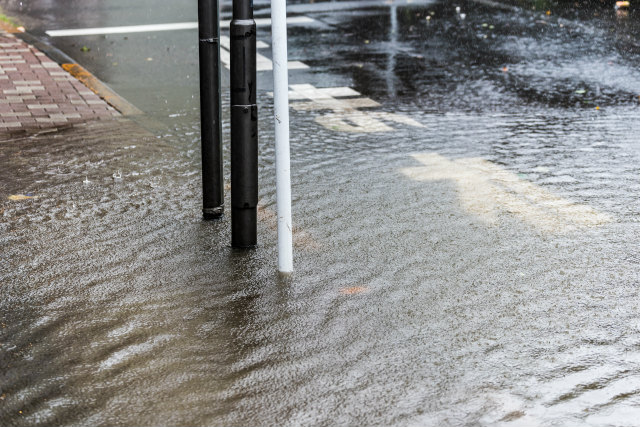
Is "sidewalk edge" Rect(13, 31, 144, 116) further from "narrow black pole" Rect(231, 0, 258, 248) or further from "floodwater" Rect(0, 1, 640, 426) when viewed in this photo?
"narrow black pole" Rect(231, 0, 258, 248)

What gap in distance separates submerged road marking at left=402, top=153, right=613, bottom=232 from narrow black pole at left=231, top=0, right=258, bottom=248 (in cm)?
157

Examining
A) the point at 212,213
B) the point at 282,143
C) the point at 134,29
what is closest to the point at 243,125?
the point at 282,143

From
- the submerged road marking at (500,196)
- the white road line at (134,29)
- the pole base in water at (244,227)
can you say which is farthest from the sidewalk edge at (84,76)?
the pole base in water at (244,227)

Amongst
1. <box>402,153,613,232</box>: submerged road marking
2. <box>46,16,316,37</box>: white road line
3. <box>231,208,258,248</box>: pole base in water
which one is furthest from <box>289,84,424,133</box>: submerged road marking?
<box>46,16,316,37</box>: white road line

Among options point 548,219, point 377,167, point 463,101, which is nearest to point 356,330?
point 548,219

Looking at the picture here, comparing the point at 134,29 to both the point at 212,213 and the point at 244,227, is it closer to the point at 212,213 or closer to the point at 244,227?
the point at 212,213

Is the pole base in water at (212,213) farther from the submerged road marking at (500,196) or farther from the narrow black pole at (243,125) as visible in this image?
the submerged road marking at (500,196)

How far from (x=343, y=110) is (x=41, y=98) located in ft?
10.0

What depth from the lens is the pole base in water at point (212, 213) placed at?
20.1ft

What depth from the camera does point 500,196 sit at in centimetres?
655

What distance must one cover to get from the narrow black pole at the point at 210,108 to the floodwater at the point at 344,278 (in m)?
0.17

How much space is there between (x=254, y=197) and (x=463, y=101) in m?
4.95

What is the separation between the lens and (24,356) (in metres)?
4.16

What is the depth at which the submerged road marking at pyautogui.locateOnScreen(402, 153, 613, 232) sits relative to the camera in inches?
237
